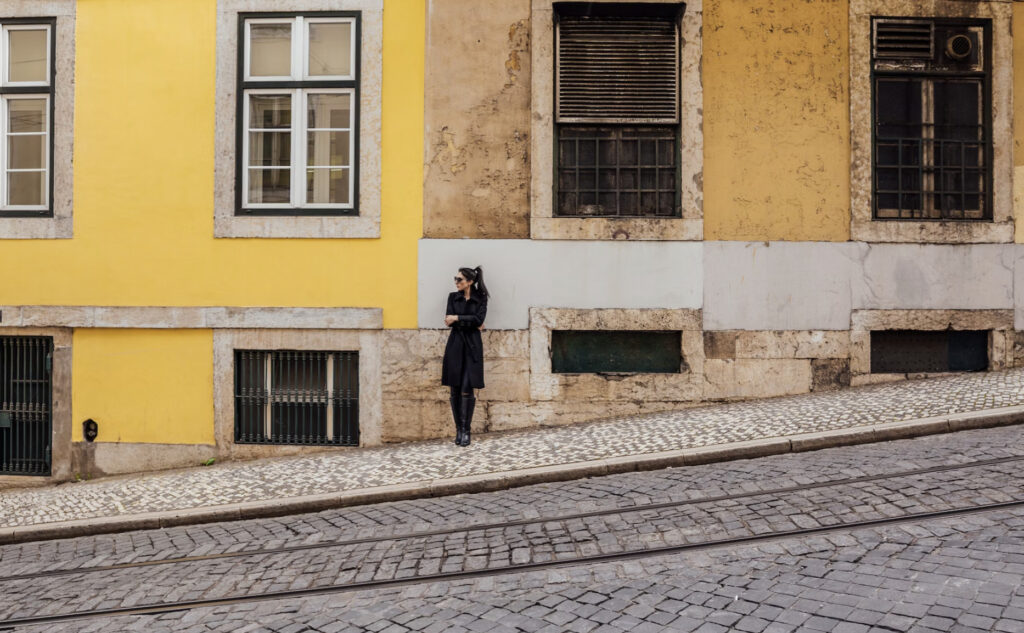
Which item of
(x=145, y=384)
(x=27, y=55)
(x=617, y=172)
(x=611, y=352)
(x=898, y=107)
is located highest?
(x=27, y=55)

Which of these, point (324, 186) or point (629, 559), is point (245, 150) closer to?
point (324, 186)

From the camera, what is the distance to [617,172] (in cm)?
993

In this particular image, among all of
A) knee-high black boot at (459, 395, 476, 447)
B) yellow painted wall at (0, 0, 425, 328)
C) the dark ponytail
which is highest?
Result: yellow painted wall at (0, 0, 425, 328)

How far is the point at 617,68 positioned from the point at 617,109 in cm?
47

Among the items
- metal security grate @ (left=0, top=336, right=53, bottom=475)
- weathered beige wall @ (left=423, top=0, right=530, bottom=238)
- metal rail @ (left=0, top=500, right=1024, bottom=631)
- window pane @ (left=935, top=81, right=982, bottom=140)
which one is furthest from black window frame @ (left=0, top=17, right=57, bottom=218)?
window pane @ (left=935, top=81, right=982, bottom=140)

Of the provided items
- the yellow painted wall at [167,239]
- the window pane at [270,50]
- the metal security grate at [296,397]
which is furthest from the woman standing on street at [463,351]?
the window pane at [270,50]

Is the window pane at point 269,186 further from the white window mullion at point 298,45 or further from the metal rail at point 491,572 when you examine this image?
the metal rail at point 491,572

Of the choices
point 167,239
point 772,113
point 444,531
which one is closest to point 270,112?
point 167,239

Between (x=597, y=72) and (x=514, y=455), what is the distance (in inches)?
177

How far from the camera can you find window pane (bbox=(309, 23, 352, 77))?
9.91 m

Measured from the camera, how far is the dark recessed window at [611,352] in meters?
9.84

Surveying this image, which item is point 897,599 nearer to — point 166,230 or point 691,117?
point 691,117

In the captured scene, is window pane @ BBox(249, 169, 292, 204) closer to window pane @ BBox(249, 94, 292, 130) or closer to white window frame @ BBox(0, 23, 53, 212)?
window pane @ BBox(249, 94, 292, 130)

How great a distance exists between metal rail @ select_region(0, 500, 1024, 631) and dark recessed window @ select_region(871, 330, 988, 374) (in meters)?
4.48
